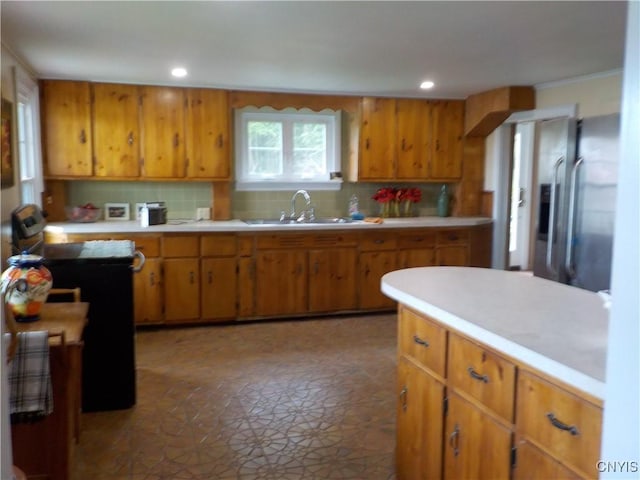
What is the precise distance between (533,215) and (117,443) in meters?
5.95

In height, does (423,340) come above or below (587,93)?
below

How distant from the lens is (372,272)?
5156 mm

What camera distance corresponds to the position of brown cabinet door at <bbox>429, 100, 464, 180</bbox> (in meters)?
5.57

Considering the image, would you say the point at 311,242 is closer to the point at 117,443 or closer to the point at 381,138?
the point at 381,138

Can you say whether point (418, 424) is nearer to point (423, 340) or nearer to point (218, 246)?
point (423, 340)

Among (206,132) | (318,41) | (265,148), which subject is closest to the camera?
(318,41)

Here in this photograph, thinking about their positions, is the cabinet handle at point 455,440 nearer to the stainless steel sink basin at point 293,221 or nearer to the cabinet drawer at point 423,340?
the cabinet drawer at point 423,340

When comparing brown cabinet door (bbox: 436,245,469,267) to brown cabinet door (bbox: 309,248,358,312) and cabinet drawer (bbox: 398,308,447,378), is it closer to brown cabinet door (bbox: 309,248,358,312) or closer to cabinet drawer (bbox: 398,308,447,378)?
brown cabinet door (bbox: 309,248,358,312)

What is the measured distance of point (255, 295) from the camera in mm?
4879

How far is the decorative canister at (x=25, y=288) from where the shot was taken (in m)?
2.29

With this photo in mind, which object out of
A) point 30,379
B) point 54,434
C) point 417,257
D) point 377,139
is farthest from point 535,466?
point 377,139

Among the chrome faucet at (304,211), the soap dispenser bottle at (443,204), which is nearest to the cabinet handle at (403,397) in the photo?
the chrome faucet at (304,211)

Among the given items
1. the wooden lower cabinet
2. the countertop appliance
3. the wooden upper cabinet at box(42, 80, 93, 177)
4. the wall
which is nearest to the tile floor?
the countertop appliance

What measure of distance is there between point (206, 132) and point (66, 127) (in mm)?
1156
